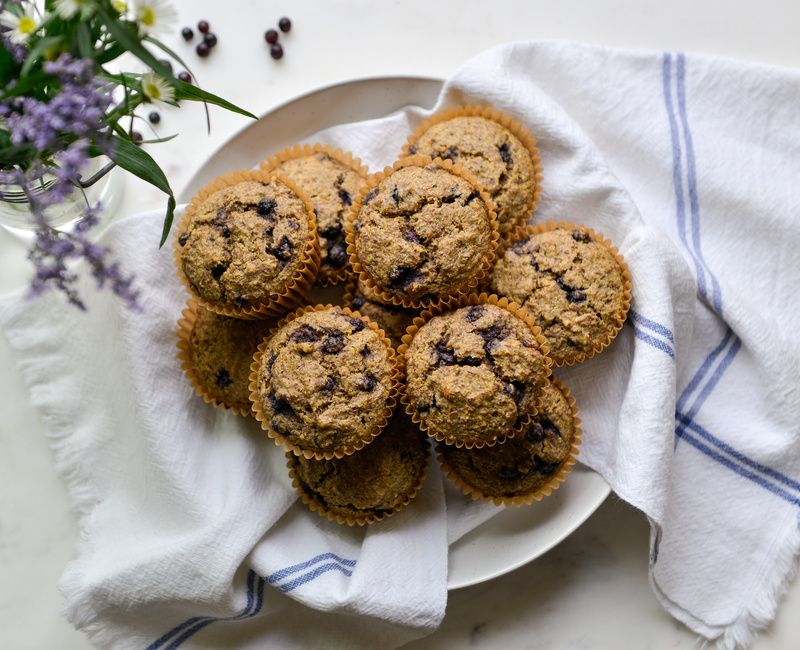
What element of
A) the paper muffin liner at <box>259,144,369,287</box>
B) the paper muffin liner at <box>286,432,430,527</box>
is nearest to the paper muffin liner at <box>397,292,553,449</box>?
the paper muffin liner at <box>286,432,430,527</box>

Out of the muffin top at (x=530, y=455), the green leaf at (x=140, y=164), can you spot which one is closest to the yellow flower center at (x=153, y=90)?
the green leaf at (x=140, y=164)

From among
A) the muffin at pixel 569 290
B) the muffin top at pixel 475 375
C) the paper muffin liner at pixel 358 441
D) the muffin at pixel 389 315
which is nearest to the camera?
the muffin top at pixel 475 375

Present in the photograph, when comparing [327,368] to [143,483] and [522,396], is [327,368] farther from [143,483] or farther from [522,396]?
[143,483]

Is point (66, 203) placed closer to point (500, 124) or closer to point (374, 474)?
point (374, 474)

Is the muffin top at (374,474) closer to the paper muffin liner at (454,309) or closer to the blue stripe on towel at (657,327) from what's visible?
the paper muffin liner at (454,309)

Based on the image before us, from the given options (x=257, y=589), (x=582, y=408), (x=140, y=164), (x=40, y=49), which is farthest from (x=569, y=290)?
(x=40, y=49)
